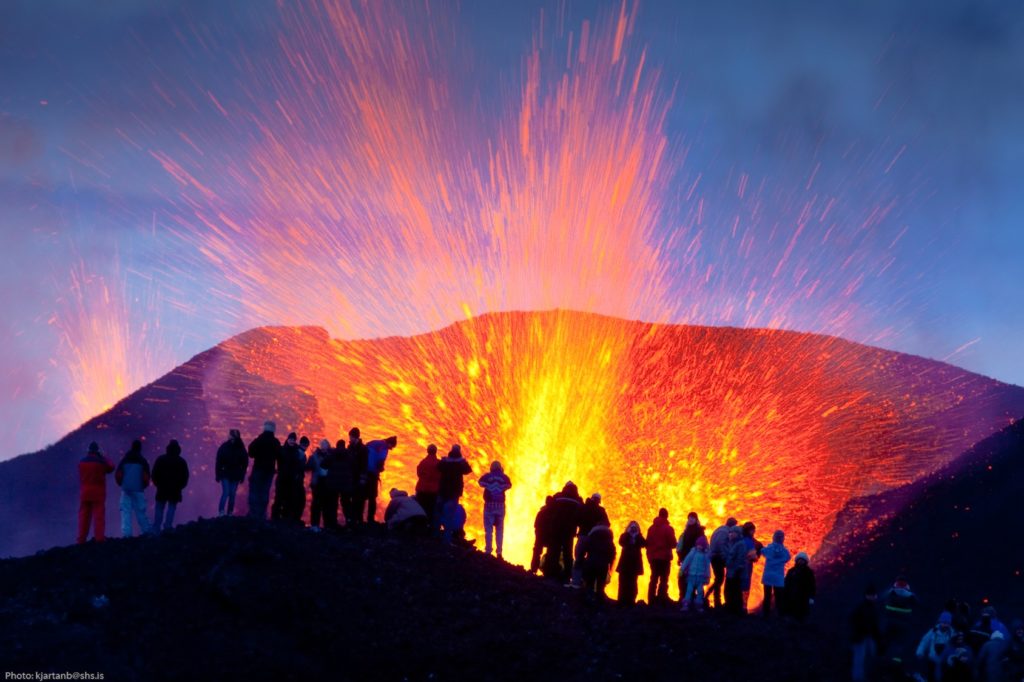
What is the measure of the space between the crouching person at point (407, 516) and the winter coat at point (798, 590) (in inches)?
276

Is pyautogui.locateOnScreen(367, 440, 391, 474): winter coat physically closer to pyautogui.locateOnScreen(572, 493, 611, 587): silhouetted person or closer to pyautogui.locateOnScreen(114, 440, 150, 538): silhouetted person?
pyautogui.locateOnScreen(572, 493, 611, 587): silhouetted person

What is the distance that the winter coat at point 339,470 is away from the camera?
2120 cm

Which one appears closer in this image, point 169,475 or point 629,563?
point 629,563

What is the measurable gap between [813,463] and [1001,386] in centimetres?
2072

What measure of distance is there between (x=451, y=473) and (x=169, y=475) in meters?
5.52

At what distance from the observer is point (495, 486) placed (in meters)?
21.9

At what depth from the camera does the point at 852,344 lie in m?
75.4

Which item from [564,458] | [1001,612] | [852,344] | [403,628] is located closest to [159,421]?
[564,458]

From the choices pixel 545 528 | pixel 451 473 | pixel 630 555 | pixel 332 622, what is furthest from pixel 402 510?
pixel 332 622

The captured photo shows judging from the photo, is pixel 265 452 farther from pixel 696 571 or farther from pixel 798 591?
pixel 798 591

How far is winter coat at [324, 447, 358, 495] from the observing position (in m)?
21.2

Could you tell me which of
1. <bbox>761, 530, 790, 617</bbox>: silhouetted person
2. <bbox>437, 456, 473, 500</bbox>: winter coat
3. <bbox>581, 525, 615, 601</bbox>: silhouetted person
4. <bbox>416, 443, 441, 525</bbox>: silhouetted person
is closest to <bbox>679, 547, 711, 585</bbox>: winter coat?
<bbox>761, 530, 790, 617</bbox>: silhouetted person

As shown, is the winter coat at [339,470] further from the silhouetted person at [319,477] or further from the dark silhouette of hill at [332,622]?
the dark silhouette of hill at [332,622]

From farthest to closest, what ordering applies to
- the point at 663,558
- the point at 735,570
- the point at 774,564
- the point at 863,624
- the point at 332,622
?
1. the point at 663,558
2. the point at 774,564
3. the point at 735,570
4. the point at 863,624
5. the point at 332,622
